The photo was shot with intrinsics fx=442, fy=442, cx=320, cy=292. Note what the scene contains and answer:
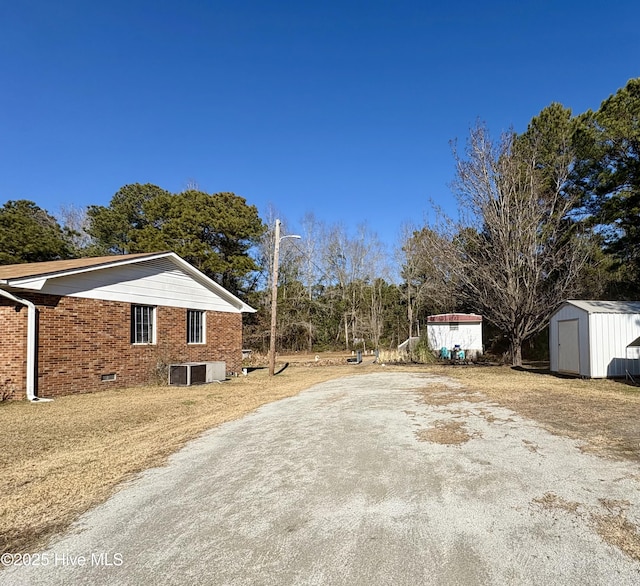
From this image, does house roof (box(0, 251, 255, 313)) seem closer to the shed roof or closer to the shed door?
the shed roof

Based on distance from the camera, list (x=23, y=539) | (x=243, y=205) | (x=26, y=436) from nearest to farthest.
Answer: (x=23, y=539) → (x=26, y=436) → (x=243, y=205)

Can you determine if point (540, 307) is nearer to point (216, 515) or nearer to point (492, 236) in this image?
point (492, 236)

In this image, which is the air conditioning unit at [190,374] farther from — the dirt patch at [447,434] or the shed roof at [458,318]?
the shed roof at [458,318]

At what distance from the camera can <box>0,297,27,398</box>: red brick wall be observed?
10.1 metres

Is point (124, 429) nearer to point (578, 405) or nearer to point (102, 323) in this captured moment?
point (102, 323)

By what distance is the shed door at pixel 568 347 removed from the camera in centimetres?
1426

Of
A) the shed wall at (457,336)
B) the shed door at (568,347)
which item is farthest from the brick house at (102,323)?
the shed door at (568,347)

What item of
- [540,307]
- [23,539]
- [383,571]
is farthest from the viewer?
[540,307]

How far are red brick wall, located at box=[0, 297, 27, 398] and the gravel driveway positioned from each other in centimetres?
664

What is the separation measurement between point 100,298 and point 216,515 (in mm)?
10253

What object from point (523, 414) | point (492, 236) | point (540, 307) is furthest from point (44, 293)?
point (540, 307)

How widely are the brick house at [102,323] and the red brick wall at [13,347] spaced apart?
2cm

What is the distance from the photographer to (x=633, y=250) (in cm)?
1950

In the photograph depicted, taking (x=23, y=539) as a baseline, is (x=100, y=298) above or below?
above
